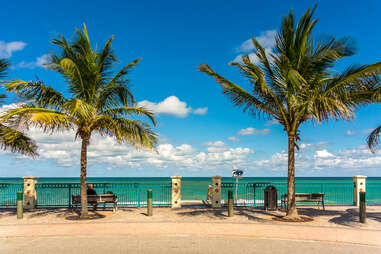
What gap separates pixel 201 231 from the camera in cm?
1048

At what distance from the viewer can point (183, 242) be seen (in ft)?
29.7

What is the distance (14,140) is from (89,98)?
382cm

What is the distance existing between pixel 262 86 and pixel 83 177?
755 cm

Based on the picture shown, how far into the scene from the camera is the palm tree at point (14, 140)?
44.8 ft

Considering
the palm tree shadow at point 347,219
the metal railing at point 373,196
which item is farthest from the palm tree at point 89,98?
the metal railing at point 373,196

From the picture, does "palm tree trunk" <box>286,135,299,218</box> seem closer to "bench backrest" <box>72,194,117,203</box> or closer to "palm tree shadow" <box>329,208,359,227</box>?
"palm tree shadow" <box>329,208,359,227</box>

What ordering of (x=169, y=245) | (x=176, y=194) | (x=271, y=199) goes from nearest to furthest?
(x=169, y=245) < (x=271, y=199) < (x=176, y=194)

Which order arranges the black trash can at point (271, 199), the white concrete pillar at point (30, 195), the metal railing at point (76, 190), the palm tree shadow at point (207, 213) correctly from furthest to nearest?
1. the metal railing at point (76, 190)
2. the white concrete pillar at point (30, 195)
3. the black trash can at point (271, 199)
4. the palm tree shadow at point (207, 213)

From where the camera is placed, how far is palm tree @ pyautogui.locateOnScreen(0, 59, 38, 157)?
13.6 meters

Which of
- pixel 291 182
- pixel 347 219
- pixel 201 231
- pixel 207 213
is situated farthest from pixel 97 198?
pixel 347 219

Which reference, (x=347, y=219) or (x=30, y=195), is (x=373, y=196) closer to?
(x=347, y=219)

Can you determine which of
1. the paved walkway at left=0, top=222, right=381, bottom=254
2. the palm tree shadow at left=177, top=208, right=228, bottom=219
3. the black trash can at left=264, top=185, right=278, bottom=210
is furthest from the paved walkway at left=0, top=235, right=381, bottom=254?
the black trash can at left=264, top=185, right=278, bottom=210

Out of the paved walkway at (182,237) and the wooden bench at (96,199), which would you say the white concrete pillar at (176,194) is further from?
the paved walkway at (182,237)

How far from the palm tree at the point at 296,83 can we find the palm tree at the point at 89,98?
11.1 ft
